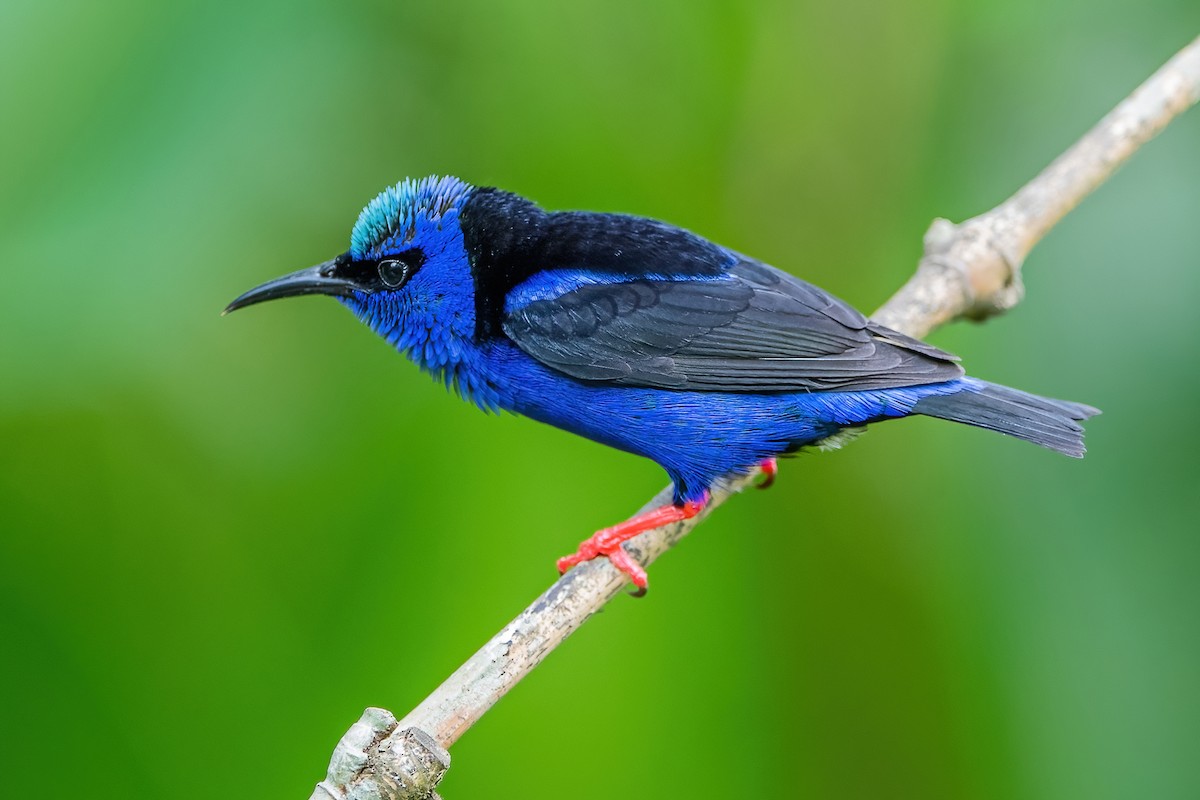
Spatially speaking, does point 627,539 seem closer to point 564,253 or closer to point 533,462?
point 533,462

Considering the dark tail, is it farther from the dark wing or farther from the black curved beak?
the black curved beak

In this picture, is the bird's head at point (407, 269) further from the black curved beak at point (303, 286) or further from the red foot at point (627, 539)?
the red foot at point (627, 539)

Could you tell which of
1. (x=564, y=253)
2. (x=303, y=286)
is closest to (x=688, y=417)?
(x=564, y=253)

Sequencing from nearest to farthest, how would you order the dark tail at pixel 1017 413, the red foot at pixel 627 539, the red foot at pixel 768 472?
the dark tail at pixel 1017 413 → the red foot at pixel 627 539 → the red foot at pixel 768 472

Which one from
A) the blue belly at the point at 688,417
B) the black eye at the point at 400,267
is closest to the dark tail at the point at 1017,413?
the blue belly at the point at 688,417

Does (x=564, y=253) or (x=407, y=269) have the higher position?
(x=564, y=253)

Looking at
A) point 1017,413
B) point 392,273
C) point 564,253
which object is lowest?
point 392,273
